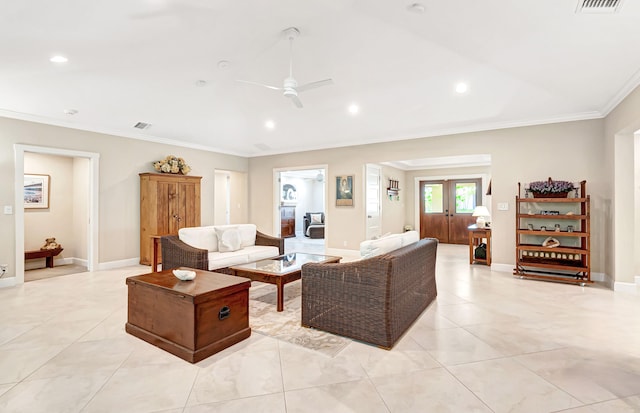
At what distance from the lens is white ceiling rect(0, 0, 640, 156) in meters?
2.92

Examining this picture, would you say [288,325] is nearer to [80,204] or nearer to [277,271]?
[277,271]

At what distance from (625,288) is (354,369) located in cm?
423

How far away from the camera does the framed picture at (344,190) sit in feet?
23.2

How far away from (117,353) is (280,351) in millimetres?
1262

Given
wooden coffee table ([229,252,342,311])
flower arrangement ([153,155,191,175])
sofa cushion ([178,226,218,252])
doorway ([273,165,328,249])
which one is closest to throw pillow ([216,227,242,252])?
sofa cushion ([178,226,218,252])

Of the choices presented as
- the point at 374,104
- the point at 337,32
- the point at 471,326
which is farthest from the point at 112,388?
the point at 374,104

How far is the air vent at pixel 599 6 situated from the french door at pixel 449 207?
680 centimetres

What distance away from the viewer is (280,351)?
256cm

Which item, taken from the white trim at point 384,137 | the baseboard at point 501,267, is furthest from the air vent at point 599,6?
the baseboard at point 501,267

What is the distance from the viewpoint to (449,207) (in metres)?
9.50

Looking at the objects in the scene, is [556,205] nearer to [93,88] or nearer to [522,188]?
[522,188]

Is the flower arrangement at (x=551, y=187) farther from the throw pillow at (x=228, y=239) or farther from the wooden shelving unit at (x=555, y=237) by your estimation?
the throw pillow at (x=228, y=239)

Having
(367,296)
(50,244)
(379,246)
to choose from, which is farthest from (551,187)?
(50,244)

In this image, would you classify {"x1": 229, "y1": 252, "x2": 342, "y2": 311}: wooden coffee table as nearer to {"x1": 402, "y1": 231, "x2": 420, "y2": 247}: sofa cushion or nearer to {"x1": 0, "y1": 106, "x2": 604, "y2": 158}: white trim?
{"x1": 402, "y1": 231, "x2": 420, "y2": 247}: sofa cushion
